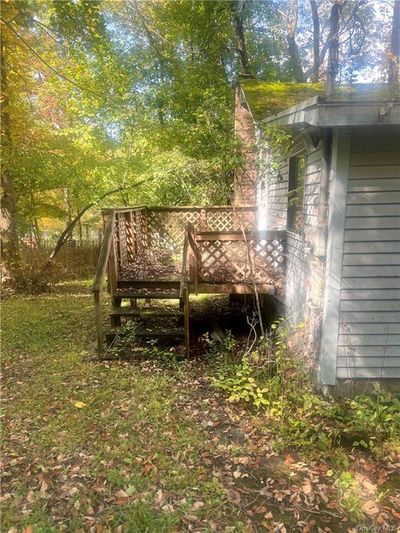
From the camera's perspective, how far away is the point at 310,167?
5.05 m

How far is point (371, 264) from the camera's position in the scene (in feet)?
13.8

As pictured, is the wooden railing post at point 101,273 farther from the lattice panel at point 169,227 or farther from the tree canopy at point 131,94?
the lattice panel at point 169,227

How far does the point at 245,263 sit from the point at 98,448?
3687 mm

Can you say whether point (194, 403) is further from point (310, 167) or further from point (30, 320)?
point (30, 320)

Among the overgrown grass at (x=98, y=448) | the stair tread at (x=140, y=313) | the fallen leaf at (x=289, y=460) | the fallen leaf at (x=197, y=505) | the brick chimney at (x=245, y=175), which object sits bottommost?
the fallen leaf at (x=289, y=460)

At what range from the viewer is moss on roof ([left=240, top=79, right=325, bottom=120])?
21.8 ft

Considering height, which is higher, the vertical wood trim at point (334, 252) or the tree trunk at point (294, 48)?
the tree trunk at point (294, 48)

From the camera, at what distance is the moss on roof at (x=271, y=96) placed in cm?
665

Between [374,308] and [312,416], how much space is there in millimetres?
1421

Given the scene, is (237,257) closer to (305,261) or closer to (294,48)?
(305,261)

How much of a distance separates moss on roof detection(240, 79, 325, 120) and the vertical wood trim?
276 centimetres

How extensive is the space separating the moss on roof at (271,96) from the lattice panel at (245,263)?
2234 millimetres

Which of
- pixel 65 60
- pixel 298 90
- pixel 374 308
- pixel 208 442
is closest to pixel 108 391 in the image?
pixel 208 442

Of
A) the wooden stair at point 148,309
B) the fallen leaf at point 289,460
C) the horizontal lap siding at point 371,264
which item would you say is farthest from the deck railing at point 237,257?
the fallen leaf at point 289,460
